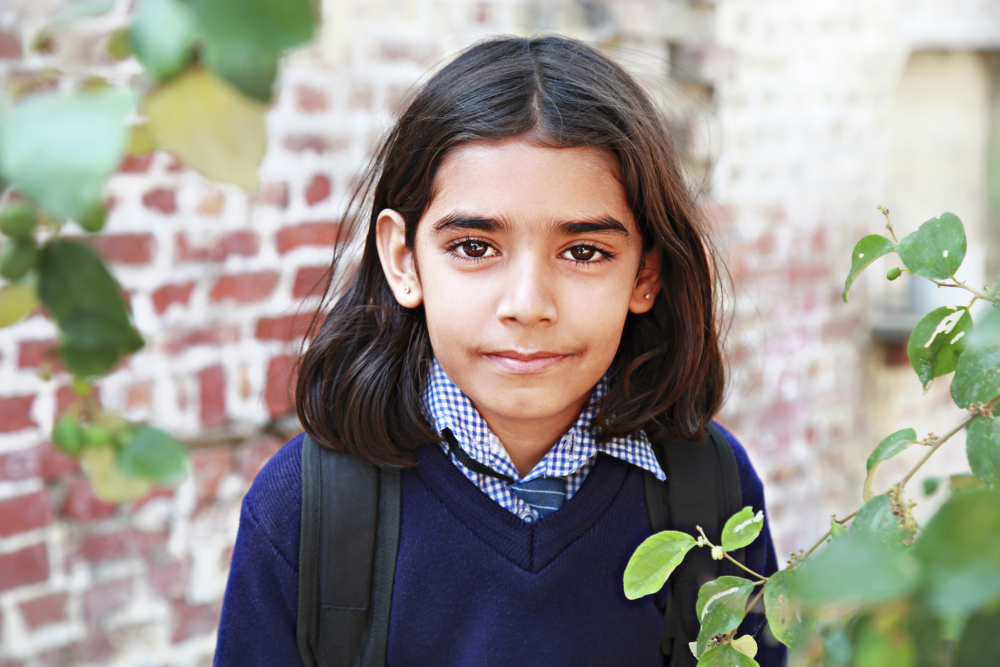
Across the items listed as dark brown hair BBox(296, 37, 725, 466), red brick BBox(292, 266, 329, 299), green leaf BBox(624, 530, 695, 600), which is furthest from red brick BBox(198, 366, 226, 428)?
green leaf BBox(624, 530, 695, 600)

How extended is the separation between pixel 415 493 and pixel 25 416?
70 centimetres

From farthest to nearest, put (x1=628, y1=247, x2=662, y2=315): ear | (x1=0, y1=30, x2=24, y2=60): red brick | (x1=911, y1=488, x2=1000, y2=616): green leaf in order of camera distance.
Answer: (x1=0, y1=30, x2=24, y2=60): red brick
(x1=628, y1=247, x2=662, y2=315): ear
(x1=911, y1=488, x2=1000, y2=616): green leaf

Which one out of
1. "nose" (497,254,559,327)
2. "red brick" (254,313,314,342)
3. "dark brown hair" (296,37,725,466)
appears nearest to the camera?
"nose" (497,254,559,327)

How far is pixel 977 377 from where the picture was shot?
0.60 m

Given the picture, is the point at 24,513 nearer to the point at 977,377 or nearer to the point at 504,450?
the point at 504,450

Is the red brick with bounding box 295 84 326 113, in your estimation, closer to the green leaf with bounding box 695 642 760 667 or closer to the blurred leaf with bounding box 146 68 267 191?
the green leaf with bounding box 695 642 760 667

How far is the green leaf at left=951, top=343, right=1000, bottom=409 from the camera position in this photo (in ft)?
1.95

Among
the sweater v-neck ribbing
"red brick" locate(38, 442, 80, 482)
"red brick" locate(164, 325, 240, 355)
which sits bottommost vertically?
"red brick" locate(38, 442, 80, 482)

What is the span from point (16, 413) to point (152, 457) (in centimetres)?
108

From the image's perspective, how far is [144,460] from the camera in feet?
1.58

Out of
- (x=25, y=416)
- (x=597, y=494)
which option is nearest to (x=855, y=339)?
(x=597, y=494)

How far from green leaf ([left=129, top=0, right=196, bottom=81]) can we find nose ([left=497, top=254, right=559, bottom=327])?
701 mm

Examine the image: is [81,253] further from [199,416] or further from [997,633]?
[199,416]

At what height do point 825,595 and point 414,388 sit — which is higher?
point 825,595
